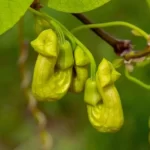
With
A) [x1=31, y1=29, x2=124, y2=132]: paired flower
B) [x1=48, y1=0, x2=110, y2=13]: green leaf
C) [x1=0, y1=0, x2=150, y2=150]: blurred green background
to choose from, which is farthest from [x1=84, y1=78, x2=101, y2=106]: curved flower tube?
[x1=0, y1=0, x2=150, y2=150]: blurred green background

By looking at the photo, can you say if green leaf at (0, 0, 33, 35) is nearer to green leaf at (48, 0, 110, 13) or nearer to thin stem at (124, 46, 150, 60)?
green leaf at (48, 0, 110, 13)

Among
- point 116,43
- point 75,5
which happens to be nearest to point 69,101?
point 116,43

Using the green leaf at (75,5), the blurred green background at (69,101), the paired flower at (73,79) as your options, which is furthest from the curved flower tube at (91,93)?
the blurred green background at (69,101)

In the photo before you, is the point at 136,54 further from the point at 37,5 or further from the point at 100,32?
the point at 37,5

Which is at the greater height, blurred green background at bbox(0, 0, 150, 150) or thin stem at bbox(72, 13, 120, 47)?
thin stem at bbox(72, 13, 120, 47)

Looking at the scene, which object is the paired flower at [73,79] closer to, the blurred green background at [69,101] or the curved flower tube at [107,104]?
the curved flower tube at [107,104]

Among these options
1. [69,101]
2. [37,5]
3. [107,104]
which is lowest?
[69,101]
